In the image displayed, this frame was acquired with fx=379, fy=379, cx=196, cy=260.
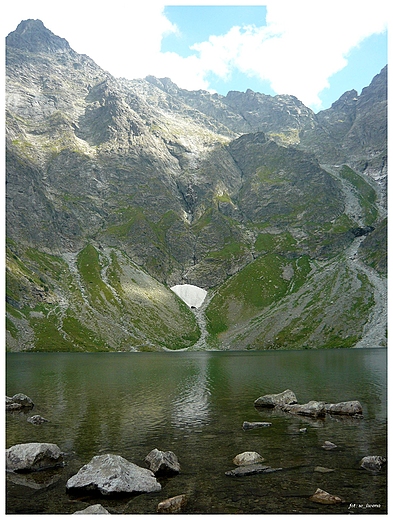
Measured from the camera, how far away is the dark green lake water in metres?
24.0

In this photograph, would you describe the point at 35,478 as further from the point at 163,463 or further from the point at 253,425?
the point at 253,425

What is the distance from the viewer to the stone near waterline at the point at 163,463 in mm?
28844

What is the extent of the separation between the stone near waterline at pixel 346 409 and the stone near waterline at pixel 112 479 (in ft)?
100

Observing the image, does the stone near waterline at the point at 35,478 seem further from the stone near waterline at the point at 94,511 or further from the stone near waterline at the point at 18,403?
the stone near waterline at the point at 18,403

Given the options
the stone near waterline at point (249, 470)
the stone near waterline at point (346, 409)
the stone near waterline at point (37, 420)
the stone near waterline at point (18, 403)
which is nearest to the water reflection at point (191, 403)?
the stone near waterline at point (249, 470)

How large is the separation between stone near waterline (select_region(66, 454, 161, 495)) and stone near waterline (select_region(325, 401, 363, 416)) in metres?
30.6

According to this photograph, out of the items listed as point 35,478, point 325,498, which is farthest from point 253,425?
point 35,478

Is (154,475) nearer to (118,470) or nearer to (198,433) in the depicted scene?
(118,470)

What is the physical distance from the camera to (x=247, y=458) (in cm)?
3127

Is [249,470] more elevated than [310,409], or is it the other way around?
[249,470]

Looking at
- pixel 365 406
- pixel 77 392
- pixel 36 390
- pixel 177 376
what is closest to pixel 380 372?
pixel 365 406

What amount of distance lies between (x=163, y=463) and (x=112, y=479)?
444 centimetres

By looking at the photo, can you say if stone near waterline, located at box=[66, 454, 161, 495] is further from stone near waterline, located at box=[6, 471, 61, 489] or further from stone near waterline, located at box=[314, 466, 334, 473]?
stone near waterline, located at box=[314, 466, 334, 473]

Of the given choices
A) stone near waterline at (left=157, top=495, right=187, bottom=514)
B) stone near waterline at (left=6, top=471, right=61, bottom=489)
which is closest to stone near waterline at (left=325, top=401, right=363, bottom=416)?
stone near waterline at (left=157, top=495, right=187, bottom=514)
